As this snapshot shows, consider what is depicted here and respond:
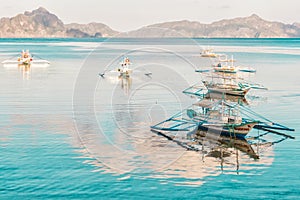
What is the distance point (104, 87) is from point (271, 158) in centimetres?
4835

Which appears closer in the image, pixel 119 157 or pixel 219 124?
pixel 119 157

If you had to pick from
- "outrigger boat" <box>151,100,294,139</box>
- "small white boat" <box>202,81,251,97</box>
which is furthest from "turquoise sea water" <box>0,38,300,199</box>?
"small white boat" <box>202,81,251,97</box>

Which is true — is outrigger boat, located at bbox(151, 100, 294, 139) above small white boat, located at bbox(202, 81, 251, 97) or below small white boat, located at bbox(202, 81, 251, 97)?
below

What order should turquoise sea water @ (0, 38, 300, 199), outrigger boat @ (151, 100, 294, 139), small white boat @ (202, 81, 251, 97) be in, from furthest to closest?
small white boat @ (202, 81, 251, 97)
outrigger boat @ (151, 100, 294, 139)
turquoise sea water @ (0, 38, 300, 199)

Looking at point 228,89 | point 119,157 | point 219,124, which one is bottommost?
point 119,157

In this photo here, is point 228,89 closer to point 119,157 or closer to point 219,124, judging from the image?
point 219,124

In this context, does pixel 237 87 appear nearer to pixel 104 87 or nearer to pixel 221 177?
pixel 104 87

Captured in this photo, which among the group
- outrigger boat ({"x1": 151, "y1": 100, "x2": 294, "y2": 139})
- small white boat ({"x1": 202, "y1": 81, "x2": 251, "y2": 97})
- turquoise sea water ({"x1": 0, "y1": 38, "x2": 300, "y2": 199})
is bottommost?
turquoise sea water ({"x1": 0, "y1": 38, "x2": 300, "y2": 199})

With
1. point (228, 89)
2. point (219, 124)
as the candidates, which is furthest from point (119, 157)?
point (228, 89)

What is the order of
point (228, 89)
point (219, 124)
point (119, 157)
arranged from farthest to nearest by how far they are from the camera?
point (228, 89) < point (219, 124) < point (119, 157)

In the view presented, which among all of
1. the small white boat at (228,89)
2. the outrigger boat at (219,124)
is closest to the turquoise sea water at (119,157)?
the outrigger boat at (219,124)

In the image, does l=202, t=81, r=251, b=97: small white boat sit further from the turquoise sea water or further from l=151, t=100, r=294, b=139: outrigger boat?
l=151, t=100, r=294, b=139: outrigger boat

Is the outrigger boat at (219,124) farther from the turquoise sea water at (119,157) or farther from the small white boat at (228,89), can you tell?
the small white boat at (228,89)

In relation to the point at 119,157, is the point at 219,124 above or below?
above
